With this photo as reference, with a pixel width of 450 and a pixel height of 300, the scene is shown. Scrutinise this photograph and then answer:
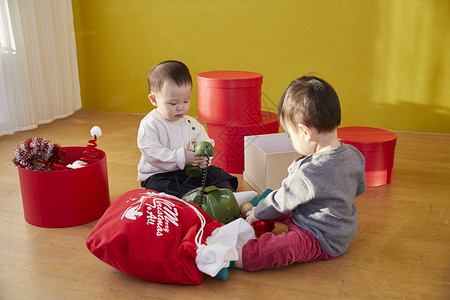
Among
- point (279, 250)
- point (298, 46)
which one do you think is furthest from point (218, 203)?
point (298, 46)

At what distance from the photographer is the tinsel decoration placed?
1.50m

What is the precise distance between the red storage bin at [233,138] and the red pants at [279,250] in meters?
0.80

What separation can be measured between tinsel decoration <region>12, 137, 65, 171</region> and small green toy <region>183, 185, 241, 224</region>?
1.53 ft

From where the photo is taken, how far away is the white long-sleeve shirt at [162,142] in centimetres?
167

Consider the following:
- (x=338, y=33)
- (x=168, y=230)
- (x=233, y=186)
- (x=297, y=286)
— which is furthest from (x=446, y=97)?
(x=168, y=230)

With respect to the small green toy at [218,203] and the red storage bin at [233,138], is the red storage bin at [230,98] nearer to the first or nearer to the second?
the red storage bin at [233,138]

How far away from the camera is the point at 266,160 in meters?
1.79

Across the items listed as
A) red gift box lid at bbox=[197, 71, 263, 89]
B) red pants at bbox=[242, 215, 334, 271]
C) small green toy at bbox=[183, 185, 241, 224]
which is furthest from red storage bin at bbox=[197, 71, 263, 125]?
red pants at bbox=[242, 215, 334, 271]

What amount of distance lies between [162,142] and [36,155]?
44 centimetres

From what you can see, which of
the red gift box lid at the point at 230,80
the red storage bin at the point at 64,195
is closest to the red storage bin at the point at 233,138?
the red gift box lid at the point at 230,80

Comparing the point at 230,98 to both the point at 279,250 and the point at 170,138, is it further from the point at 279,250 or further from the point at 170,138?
the point at 279,250

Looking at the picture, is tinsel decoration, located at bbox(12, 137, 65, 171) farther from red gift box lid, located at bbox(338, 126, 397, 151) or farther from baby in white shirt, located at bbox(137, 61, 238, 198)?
red gift box lid, located at bbox(338, 126, 397, 151)

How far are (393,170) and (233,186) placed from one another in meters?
0.78

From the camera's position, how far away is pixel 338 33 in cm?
272
